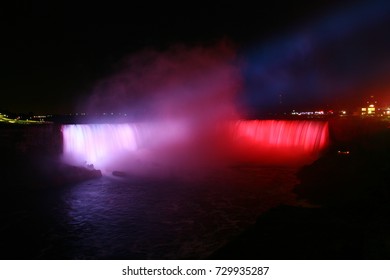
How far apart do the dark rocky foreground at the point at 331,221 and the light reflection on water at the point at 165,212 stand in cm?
125

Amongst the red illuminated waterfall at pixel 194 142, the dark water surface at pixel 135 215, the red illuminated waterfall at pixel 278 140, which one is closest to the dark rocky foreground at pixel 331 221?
the dark water surface at pixel 135 215

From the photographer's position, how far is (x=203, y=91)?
2207 inches

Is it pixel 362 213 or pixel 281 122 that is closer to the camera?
pixel 362 213

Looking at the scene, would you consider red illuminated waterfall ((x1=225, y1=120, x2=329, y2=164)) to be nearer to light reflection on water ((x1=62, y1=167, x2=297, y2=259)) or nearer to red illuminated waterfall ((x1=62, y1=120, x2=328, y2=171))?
red illuminated waterfall ((x1=62, y1=120, x2=328, y2=171))

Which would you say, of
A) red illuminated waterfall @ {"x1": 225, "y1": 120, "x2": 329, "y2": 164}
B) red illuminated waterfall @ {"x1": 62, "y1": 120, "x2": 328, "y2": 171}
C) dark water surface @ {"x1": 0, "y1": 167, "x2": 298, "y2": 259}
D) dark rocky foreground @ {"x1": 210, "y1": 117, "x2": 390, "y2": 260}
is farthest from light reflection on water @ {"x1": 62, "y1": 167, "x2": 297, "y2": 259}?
red illuminated waterfall @ {"x1": 225, "y1": 120, "x2": 329, "y2": 164}

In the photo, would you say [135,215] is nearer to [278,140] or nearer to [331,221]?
[331,221]

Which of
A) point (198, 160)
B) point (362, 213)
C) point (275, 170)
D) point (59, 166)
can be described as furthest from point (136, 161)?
point (362, 213)

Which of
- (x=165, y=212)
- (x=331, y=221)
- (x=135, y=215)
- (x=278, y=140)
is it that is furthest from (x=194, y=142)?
(x=331, y=221)

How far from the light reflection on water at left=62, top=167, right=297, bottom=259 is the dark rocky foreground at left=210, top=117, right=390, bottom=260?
4.09 feet

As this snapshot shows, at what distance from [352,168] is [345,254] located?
1237 centimetres

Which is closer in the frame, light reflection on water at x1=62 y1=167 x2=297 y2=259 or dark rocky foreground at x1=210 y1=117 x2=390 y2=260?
dark rocky foreground at x1=210 y1=117 x2=390 y2=260

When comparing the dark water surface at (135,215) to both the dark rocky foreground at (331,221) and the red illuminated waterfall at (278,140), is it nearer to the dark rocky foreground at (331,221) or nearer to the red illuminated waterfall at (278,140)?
the dark rocky foreground at (331,221)

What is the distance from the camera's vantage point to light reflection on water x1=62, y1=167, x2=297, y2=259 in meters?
11.3
